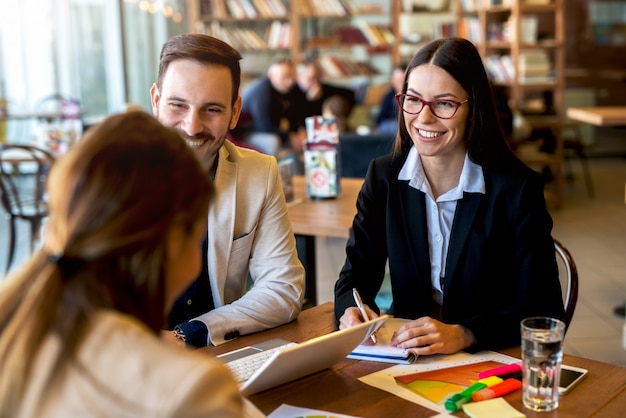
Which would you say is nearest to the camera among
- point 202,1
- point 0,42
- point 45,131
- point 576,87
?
point 45,131

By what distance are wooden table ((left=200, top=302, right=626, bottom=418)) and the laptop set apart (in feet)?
0.07

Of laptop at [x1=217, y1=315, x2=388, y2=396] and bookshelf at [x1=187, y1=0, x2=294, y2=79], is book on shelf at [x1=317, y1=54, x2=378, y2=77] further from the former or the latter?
laptop at [x1=217, y1=315, x2=388, y2=396]

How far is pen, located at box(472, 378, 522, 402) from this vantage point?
1.37m

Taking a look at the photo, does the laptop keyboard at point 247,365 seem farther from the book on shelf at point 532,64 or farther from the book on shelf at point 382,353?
the book on shelf at point 532,64

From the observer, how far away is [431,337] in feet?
5.24

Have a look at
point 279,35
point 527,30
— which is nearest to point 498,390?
Result: point 527,30

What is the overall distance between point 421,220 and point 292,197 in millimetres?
1473

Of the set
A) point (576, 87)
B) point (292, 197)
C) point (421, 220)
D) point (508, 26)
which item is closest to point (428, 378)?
point (421, 220)

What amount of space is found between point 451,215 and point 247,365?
2.33ft

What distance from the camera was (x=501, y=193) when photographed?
1875mm

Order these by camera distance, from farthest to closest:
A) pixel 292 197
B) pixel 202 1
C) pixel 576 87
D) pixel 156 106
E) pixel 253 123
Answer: pixel 576 87 < pixel 202 1 < pixel 253 123 < pixel 292 197 < pixel 156 106

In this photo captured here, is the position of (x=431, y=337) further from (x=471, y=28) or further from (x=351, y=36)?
(x=351, y=36)

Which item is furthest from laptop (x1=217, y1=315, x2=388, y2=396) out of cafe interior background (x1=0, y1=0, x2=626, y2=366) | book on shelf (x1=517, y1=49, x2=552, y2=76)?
book on shelf (x1=517, y1=49, x2=552, y2=76)

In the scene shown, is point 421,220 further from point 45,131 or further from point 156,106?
point 45,131
